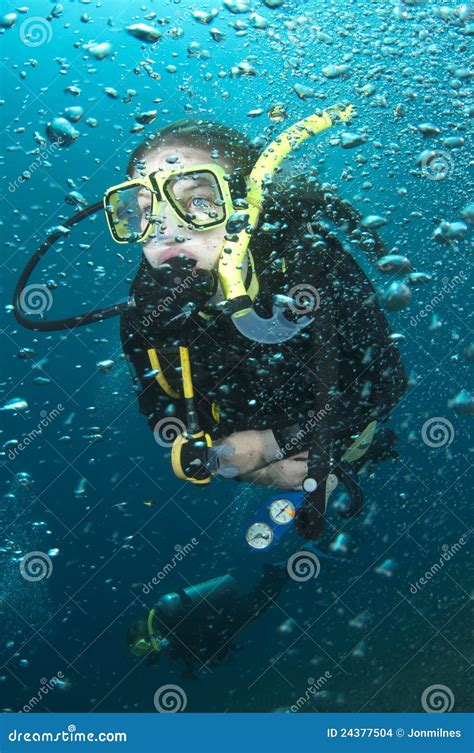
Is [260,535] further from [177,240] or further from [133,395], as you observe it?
[133,395]

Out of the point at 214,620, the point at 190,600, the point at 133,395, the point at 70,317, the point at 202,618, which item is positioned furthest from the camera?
the point at 133,395

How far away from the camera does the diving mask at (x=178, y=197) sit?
3162 mm

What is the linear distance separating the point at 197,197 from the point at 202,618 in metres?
3.10

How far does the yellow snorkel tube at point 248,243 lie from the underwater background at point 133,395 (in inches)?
12.3

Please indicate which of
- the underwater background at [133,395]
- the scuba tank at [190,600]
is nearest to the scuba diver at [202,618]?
the scuba tank at [190,600]

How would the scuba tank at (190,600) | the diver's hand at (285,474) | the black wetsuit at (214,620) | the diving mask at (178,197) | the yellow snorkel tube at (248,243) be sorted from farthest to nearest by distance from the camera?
the black wetsuit at (214,620)
the scuba tank at (190,600)
the diver's hand at (285,474)
the diving mask at (178,197)
the yellow snorkel tube at (248,243)

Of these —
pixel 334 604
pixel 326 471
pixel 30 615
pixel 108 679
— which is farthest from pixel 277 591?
pixel 108 679

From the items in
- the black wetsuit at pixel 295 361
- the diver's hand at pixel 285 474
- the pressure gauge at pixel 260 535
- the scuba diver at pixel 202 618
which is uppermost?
the black wetsuit at pixel 295 361

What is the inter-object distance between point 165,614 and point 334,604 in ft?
17.0

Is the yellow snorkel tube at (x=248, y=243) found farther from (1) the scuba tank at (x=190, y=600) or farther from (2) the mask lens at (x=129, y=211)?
(1) the scuba tank at (x=190, y=600)

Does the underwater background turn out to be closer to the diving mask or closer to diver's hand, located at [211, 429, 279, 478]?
the diving mask

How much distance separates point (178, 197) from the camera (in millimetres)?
3285

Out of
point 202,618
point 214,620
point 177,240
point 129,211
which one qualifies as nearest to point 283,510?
point 177,240

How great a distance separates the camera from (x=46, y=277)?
10.7 m
